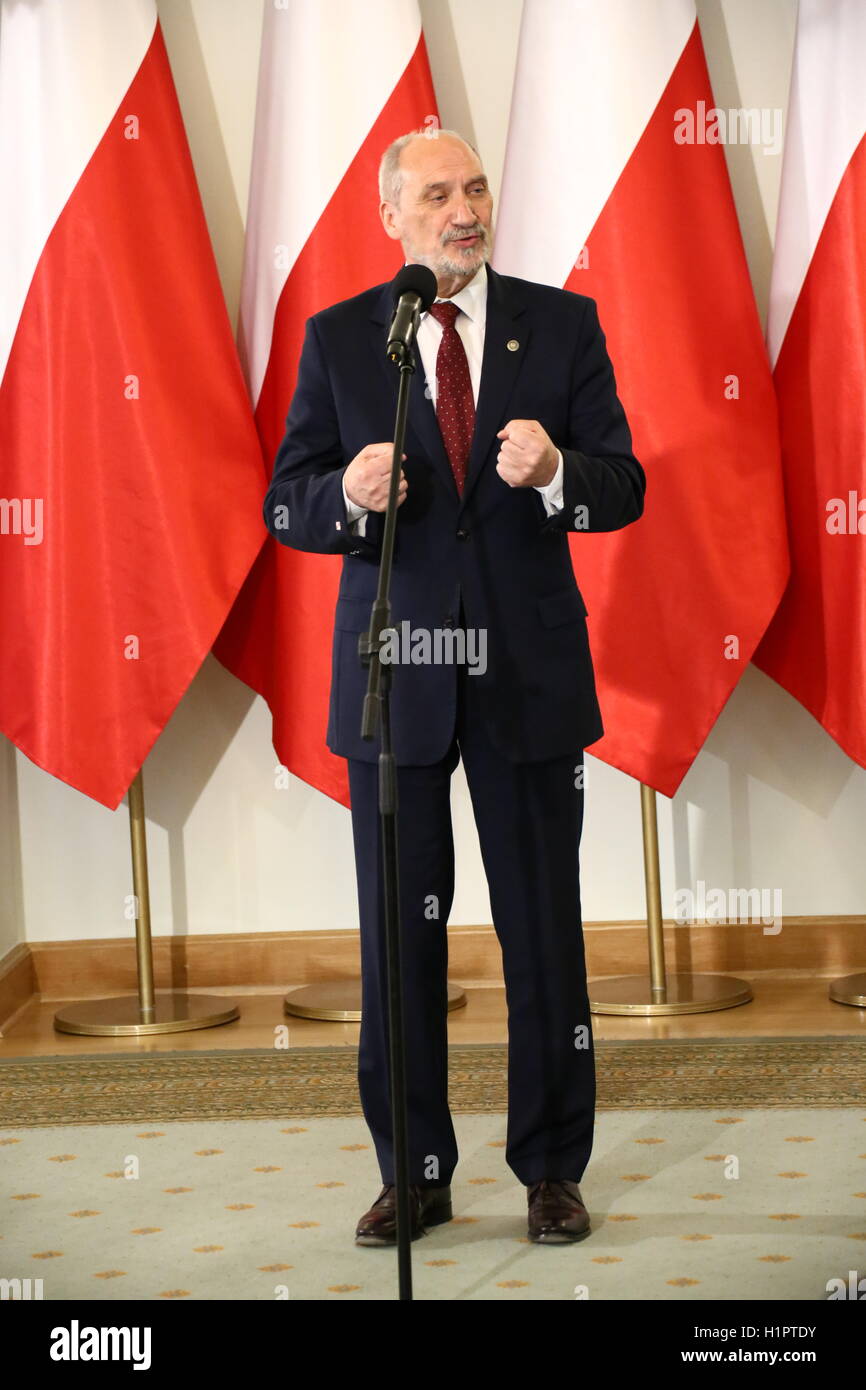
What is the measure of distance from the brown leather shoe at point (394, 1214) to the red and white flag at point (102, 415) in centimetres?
158

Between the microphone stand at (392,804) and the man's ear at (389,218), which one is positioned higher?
the man's ear at (389,218)

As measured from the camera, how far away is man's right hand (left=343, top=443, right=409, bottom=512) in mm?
2305

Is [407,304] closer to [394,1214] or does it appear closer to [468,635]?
[468,635]

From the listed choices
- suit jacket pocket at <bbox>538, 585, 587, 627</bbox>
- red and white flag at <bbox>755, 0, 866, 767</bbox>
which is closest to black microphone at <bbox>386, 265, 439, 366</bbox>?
suit jacket pocket at <bbox>538, 585, 587, 627</bbox>

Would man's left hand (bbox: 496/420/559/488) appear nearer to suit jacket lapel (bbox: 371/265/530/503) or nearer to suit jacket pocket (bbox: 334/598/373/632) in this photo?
suit jacket lapel (bbox: 371/265/530/503)

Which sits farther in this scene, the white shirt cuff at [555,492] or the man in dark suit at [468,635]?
the man in dark suit at [468,635]

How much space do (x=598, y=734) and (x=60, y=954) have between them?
2258mm

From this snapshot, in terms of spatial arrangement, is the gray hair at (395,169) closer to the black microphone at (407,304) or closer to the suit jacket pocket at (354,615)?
→ the black microphone at (407,304)

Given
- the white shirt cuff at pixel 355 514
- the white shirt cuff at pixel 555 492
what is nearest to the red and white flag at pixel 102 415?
the white shirt cuff at pixel 355 514

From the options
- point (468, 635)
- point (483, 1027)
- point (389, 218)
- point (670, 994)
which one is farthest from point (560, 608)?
point (670, 994)

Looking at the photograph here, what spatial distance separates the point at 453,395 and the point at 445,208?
289mm

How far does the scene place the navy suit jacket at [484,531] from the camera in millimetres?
2566

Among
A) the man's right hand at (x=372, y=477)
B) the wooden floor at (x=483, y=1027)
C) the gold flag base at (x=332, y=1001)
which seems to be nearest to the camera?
the man's right hand at (x=372, y=477)

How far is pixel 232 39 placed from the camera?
14.1 feet
